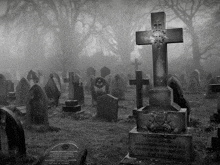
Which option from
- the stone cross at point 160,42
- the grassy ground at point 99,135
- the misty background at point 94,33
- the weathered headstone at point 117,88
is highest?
the misty background at point 94,33

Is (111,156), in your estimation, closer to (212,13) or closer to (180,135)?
(180,135)

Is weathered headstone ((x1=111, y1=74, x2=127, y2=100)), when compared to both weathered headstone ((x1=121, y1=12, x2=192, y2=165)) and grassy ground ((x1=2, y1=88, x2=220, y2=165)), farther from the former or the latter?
weathered headstone ((x1=121, y1=12, x2=192, y2=165))

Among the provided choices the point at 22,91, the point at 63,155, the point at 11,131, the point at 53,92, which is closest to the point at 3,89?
the point at 22,91

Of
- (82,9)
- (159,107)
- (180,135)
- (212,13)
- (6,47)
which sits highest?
(82,9)

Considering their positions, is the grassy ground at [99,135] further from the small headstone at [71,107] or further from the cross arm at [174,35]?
the cross arm at [174,35]

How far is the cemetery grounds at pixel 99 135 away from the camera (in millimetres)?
5484

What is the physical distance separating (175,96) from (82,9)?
83.4 feet

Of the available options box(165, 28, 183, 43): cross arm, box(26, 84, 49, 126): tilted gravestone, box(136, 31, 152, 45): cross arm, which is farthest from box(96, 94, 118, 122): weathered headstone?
box(165, 28, 183, 43): cross arm

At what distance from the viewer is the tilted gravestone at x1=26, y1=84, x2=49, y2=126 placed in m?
7.82

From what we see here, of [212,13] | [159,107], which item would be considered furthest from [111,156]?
[212,13]

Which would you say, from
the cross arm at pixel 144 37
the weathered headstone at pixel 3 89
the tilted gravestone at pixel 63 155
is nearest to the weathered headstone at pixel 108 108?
the cross arm at pixel 144 37

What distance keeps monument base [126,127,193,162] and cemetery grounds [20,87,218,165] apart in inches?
8.8

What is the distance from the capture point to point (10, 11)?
92.9ft

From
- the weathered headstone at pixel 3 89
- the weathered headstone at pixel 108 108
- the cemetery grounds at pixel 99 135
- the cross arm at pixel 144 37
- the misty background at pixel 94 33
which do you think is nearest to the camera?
the cross arm at pixel 144 37
